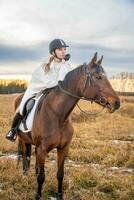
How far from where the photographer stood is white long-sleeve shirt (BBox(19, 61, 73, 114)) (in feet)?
21.3

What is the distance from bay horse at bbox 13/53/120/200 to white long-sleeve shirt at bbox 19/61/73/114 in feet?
0.79

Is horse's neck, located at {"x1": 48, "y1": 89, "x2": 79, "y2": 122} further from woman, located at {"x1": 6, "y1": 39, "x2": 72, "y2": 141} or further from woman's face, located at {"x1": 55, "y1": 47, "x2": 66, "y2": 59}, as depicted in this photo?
woman's face, located at {"x1": 55, "y1": 47, "x2": 66, "y2": 59}

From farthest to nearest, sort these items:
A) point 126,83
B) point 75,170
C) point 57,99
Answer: point 126,83 → point 75,170 → point 57,99

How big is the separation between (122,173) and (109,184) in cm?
154

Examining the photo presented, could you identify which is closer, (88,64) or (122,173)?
(88,64)

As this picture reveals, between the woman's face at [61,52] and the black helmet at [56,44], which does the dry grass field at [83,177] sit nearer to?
the woman's face at [61,52]

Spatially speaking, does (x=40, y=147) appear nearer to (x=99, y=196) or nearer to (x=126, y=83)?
(x=99, y=196)

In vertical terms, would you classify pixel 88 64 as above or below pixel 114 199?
above

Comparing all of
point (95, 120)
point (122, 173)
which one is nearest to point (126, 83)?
point (95, 120)

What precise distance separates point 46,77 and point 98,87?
1375mm

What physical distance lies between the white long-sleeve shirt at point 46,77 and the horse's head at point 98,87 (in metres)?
0.65

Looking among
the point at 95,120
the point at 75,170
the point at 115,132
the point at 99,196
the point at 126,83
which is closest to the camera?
the point at 99,196

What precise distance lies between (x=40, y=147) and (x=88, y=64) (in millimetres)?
1574

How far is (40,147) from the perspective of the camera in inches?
248
